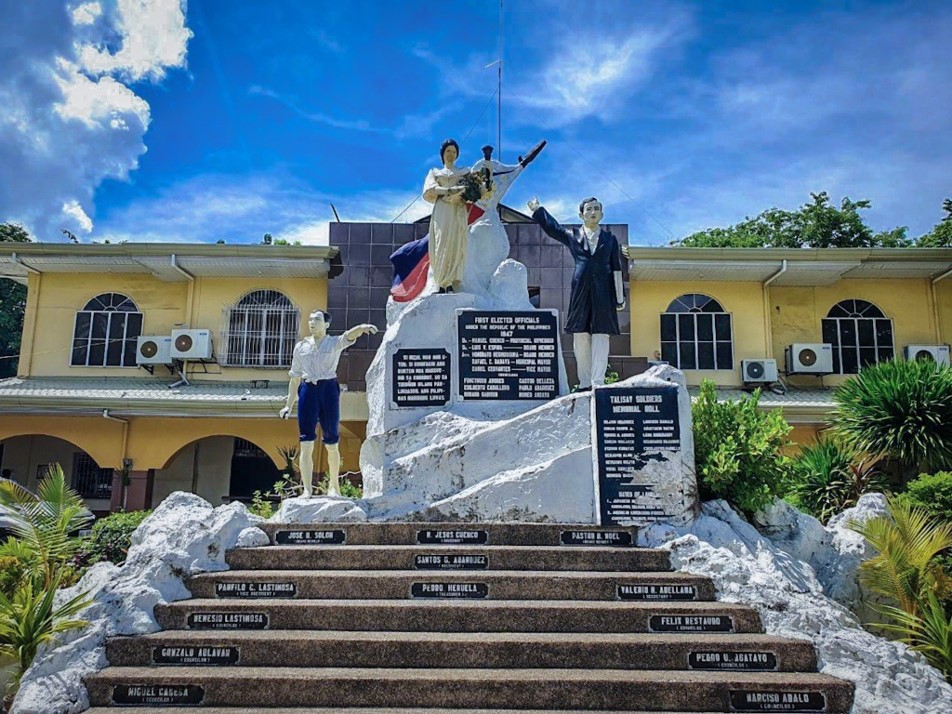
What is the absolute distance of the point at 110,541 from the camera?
9969 mm

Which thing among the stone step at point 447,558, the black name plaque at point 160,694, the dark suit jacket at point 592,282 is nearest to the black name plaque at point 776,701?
the stone step at point 447,558

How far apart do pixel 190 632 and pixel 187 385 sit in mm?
13531

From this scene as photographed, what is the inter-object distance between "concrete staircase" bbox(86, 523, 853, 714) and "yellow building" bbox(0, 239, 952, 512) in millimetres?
11435

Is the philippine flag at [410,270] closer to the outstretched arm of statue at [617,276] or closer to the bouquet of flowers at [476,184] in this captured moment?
the bouquet of flowers at [476,184]

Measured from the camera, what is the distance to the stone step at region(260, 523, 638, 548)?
701 cm

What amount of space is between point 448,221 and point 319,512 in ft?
14.0

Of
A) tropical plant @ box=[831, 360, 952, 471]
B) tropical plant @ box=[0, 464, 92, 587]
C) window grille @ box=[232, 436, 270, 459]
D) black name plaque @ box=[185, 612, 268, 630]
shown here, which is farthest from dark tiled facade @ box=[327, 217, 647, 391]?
black name plaque @ box=[185, 612, 268, 630]

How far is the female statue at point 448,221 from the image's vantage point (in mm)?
9875

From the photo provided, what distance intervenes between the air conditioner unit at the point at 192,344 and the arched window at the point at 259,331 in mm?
612

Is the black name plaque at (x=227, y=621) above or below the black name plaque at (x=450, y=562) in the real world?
below

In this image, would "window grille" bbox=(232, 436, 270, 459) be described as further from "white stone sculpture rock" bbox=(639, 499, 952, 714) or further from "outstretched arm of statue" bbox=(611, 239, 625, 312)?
"white stone sculpture rock" bbox=(639, 499, 952, 714)

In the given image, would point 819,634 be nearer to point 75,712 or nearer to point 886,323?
point 75,712

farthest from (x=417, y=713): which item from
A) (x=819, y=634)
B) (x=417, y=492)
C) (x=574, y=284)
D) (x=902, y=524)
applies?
(x=574, y=284)

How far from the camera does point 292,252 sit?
59.1 feet
